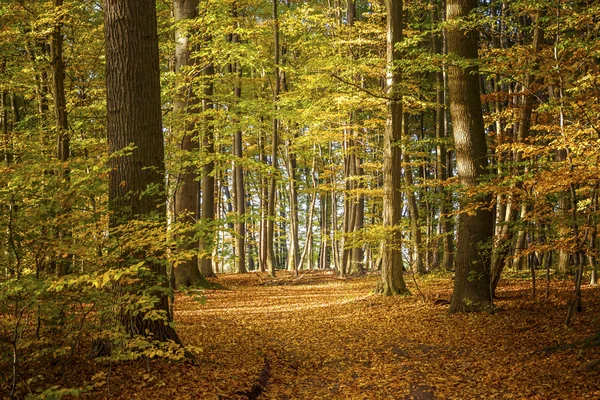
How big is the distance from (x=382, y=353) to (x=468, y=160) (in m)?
4.57

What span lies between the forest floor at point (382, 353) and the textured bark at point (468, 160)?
536 millimetres

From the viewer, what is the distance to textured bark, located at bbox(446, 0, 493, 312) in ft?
33.8

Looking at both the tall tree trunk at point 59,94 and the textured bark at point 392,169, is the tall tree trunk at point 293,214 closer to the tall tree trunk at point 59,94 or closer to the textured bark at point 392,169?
the textured bark at point 392,169

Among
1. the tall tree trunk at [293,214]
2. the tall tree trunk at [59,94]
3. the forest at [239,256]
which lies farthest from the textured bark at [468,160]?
the tall tree trunk at [293,214]

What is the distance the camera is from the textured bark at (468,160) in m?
10.3

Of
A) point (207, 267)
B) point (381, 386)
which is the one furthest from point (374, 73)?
point (381, 386)

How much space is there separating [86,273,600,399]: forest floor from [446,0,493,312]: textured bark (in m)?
0.54

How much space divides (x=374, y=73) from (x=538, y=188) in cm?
961

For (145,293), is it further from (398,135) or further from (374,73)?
(374,73)

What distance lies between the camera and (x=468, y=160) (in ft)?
34.2

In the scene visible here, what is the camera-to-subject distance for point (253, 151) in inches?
1036

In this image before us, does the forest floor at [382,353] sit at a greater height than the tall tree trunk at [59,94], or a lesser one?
lesser

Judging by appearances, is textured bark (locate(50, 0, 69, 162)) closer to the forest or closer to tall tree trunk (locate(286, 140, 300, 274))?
the forest

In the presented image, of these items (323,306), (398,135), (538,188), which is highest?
(398,135)
